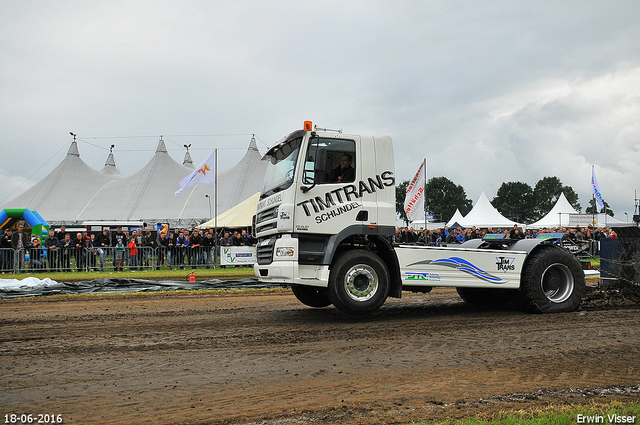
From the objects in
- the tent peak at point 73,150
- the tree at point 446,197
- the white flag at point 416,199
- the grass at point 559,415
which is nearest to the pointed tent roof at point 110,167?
the tent peak at point 73,150

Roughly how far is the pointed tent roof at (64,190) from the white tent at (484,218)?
32.5 metres

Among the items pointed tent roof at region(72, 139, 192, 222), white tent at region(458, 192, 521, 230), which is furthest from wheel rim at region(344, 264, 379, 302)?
white tent at region(458, 192, 521, 230)

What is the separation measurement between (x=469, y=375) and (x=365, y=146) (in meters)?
4.27

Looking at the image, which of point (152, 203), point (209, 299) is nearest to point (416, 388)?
point (209, 299)

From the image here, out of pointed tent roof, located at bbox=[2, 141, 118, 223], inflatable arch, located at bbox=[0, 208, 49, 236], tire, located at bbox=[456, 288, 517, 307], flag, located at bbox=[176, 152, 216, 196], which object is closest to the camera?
tire, located at bbox=[456, 288, 517, 307]

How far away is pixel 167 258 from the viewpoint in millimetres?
20375

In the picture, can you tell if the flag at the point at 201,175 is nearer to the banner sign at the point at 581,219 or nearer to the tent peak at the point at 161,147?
the tent peak at the point at 161,147

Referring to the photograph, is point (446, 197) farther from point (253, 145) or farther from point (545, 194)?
point (253, 145)

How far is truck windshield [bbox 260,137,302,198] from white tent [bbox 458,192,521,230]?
38.2 meters

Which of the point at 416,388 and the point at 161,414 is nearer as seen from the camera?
the point at 161,414

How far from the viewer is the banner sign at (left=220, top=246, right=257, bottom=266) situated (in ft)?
A: 68.6

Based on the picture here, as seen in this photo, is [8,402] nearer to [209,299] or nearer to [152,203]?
[209,299]

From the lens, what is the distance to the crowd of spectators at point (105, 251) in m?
18.3

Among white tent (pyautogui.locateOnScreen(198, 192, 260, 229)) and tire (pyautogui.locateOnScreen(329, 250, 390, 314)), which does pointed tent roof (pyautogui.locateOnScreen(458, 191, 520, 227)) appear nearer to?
white tent (pyautogui.locateOnScreen(198, 192, 260, 229))
